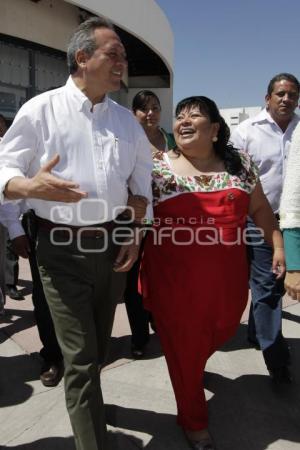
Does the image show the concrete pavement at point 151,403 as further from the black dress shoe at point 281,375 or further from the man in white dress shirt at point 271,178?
the man in white dress shirt at point 271,178

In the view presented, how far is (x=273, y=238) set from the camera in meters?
2.63

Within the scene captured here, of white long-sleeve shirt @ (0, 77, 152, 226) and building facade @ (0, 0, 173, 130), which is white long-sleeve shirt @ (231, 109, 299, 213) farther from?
building facade @ (0, 0, 173, 130)

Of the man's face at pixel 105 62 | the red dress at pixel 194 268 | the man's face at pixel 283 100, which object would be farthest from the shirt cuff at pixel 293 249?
the man's face at pixel 283 100

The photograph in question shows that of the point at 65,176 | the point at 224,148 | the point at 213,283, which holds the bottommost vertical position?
the point at 213,283

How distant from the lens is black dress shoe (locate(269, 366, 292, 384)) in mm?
2865

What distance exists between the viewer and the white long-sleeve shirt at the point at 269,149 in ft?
10.5

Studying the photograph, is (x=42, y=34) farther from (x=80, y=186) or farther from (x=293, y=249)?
(x=293, y=249)

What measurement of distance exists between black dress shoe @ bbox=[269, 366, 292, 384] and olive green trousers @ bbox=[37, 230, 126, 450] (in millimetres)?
1317

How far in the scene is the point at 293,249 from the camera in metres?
1.93

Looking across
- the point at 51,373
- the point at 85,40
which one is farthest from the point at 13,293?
the point at 85,40

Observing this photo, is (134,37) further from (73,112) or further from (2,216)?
(73,112)

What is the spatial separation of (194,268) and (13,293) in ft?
9.88

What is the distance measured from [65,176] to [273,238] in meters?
1.33

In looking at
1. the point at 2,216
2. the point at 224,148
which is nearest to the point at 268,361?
the point at 224,148
